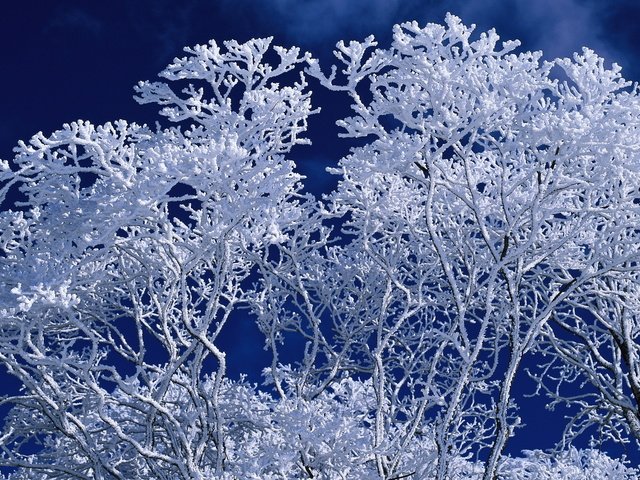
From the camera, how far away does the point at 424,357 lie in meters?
17.1

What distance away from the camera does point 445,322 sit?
16438mm

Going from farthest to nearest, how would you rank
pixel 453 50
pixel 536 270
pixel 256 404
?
pixel 256 404, pixel 536 270, pixel 453 50

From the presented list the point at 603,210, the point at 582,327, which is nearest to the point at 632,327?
the point at 582,327

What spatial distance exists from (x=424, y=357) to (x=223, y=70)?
878 centimetres

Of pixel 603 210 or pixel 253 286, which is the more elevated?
pixel 253 286

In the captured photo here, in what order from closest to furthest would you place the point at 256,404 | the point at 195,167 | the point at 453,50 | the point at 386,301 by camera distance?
the point at 195,167, the point at 453,50, the point at 386,301, the point at 256,404

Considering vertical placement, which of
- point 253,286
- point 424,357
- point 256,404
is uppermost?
point 253,286

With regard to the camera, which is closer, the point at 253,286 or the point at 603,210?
the point at 603,210

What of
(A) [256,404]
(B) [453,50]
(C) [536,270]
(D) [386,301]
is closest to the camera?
(B) [453,50]

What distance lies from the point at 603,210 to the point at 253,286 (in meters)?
8.53

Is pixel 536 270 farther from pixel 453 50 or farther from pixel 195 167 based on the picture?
pixel 195 167

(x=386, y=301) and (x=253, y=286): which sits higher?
(x=253, y=286)

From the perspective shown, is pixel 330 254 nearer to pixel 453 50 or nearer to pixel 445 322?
pixel 445 322

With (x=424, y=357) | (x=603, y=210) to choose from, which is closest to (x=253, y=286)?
(x=424, y=357)
